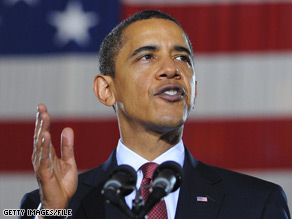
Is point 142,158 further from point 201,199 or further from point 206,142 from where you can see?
point 206,142

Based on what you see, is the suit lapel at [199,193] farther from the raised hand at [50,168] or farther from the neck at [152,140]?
the raised hand at [50,168]

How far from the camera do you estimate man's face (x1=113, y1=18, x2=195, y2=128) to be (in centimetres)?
153

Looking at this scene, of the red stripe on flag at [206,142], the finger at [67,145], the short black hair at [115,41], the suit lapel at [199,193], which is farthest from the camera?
the red stripe on flag at [206,142]

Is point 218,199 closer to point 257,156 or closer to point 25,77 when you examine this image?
point 257,156

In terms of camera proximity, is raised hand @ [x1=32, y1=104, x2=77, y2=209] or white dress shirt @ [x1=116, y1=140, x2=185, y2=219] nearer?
raised hand @ [x1=32, y1=104, x2=77, y2=209]

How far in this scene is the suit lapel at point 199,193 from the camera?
58.7 inches

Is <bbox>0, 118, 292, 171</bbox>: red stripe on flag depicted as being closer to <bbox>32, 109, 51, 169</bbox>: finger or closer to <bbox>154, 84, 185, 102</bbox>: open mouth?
<bbox>154, 84, 185, 102</bbox>: open mouth

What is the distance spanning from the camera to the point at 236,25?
3682mm

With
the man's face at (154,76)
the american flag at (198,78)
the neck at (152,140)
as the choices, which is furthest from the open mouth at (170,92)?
the american flag at (198,78)

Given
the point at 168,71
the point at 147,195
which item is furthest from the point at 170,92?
the point at 147,195

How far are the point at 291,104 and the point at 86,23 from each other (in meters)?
1.76

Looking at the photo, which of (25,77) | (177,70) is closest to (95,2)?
(25,77)

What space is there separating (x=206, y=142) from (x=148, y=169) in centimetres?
213

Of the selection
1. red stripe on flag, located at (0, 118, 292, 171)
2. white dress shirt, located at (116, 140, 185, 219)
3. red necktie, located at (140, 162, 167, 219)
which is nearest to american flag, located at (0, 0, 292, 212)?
red stripe on flag, located at (0, 118, 292, 171)
